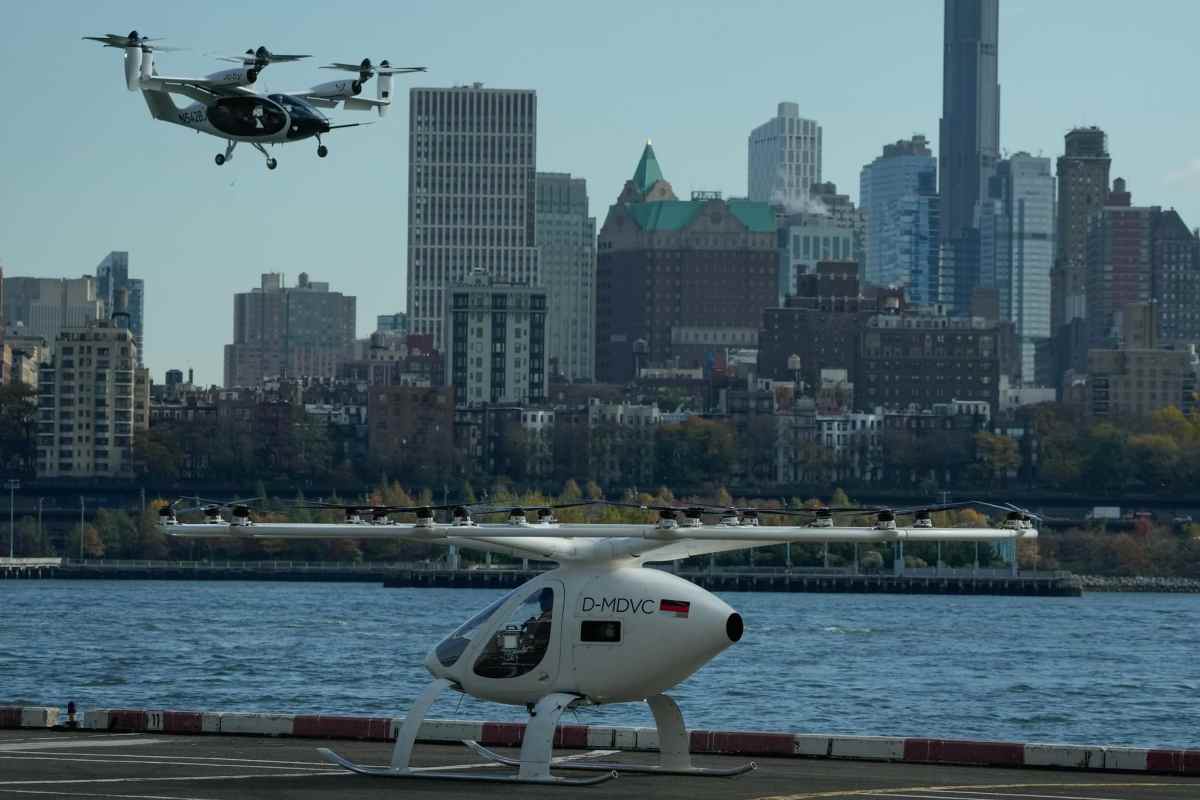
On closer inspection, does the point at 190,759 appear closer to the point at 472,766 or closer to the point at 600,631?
the point at 472,766

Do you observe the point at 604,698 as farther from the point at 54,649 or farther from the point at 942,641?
the point at 942,641

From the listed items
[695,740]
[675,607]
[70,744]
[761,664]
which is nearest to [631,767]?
[675,607]

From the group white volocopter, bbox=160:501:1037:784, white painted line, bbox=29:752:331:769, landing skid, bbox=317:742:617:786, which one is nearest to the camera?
landing skid, bbox=317:742:617:786

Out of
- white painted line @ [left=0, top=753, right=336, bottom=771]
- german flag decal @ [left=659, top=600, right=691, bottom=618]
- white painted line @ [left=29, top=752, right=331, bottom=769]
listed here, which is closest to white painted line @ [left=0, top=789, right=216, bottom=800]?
white painted line @ [left=0, top=753, right=336, bottom=771]

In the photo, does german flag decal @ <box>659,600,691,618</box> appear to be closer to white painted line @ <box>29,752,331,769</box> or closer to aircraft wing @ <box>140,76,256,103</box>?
white painted line @ <box>29,752,331,769</box>

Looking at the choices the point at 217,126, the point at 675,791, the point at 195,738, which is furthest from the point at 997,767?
the point at 217,126
